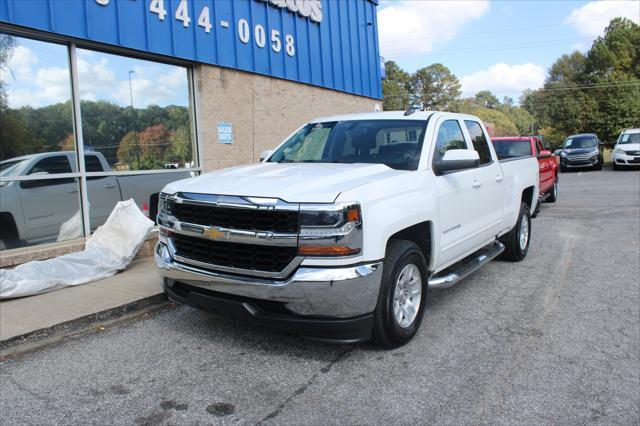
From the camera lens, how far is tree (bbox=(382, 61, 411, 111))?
2544 inches

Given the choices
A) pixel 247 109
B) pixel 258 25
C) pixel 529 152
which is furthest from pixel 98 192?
pixel 529 152

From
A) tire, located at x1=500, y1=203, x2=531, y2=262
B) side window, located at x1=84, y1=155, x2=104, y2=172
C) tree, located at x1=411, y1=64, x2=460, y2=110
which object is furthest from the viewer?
tree, located at x1=411, y1=64, x2=460, y2=110

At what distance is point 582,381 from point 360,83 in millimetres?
11075

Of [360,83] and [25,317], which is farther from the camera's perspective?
[360,83]

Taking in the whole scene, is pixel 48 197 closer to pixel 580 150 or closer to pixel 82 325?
pixel 82 325

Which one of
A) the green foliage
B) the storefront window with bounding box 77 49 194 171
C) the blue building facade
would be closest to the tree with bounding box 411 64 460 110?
the green foliage

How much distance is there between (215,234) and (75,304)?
229cm

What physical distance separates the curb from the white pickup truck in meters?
1.04

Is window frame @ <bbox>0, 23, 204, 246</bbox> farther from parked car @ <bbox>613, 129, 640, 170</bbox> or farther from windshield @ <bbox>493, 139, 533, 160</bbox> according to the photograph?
parked car @ <bbox>613, 129, 640, 170</bbox>

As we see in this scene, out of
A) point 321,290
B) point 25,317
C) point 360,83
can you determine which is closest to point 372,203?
point 321,290

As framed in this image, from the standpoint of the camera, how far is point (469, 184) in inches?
199

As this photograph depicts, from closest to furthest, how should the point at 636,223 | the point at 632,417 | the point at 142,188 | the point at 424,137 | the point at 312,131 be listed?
the point at 632,417 < the point at 424,137 < the point at 312,131 < the point at 142,188 < the point at 636,223

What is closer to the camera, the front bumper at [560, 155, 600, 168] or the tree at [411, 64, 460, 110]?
the front bumper at [560, 155, 600, 168]

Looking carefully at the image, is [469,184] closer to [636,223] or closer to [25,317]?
[25,317]
